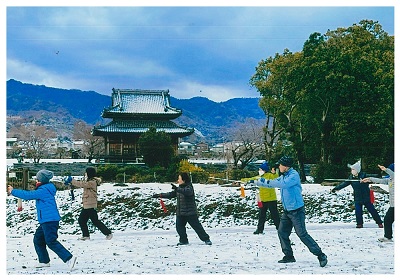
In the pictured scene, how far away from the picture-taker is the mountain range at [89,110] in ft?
24.2

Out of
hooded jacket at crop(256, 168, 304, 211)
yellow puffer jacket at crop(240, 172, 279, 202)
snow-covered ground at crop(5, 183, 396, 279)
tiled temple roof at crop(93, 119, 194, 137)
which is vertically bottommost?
snow-covered ground at crop(5, 183, 396, 279)

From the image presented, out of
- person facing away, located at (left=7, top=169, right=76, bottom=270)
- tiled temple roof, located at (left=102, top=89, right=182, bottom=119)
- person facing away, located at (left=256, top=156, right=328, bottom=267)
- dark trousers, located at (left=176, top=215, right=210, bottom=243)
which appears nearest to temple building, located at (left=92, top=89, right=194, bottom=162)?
tiled temple roof, located at (left=102, top=89, right=182, bottom=119)

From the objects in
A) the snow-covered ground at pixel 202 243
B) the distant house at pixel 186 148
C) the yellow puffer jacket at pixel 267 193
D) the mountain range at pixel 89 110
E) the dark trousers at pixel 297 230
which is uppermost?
the mountain range at pixel 89 110

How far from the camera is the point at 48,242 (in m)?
4.84

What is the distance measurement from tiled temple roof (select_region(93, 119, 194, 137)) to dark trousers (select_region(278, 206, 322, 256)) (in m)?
3.13

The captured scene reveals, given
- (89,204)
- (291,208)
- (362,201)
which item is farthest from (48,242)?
(362,201)

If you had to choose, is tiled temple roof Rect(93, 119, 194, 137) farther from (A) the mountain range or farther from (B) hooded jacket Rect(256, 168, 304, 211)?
(B) hooded jacket Rect(256, 168, 304, 211)

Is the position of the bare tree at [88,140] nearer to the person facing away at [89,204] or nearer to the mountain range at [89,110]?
the mountain range at [89,110]

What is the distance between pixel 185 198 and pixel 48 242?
1793 mm

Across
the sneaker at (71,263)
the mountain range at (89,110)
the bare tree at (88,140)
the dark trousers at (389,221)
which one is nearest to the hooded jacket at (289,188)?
the dark trousers at (389,221)

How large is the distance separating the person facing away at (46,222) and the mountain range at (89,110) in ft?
8.42

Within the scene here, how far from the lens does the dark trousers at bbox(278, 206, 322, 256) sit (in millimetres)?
4891

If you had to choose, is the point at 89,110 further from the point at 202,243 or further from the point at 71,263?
the point at 71,263
